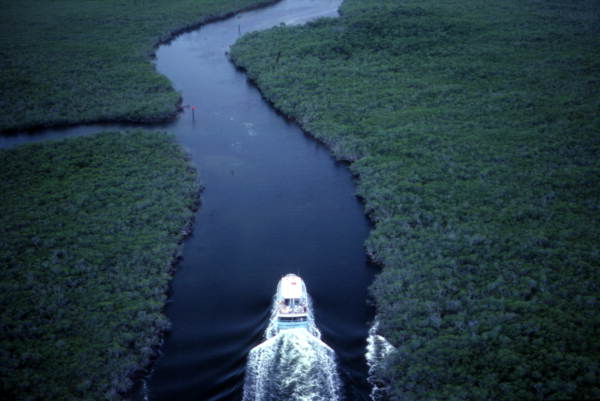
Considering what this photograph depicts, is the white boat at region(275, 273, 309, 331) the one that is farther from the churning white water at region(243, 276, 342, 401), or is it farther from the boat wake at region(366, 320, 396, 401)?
the boat wake at region(366, 320, 396, 401)

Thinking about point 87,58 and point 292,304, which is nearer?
point 292,304

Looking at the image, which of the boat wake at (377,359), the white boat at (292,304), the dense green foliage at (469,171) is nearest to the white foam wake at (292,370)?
the white boat at (292,304)

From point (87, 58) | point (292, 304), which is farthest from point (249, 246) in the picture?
point (87, 58)

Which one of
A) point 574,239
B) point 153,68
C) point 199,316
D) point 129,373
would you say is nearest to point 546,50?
point 574,239

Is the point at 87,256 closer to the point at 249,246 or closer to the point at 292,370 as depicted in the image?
the point at 249,246

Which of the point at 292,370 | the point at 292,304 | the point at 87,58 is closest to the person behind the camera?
the point at 292,370

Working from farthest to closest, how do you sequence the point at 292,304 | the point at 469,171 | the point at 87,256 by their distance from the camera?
the point at 469,171 < the point at 87,256 < the point at 292,304

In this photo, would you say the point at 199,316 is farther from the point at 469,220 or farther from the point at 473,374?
the point at 469,220
